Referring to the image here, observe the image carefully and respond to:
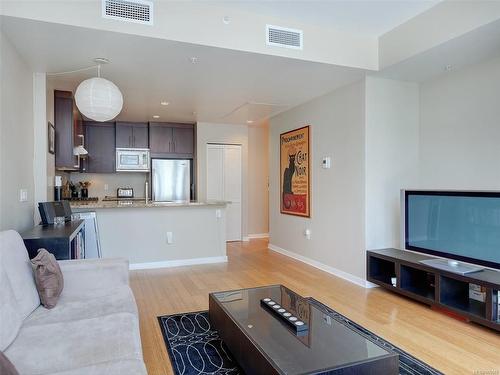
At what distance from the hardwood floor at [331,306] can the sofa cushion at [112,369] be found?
84cm

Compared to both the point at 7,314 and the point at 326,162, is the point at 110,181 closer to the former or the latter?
the point at 326,162

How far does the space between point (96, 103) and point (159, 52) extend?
0.73 metres

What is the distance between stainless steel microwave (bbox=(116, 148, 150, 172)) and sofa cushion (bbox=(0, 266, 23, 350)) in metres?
4.97

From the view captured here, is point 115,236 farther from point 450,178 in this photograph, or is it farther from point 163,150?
point 450,178

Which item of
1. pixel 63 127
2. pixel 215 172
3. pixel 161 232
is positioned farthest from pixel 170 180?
pixel 63 127

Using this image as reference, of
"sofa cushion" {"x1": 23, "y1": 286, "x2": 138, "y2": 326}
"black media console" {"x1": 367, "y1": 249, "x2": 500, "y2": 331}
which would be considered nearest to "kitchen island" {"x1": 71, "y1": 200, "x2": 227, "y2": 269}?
"black media console" {"x1": 367, "y1": 249, "x2": 500, "y2": 331}

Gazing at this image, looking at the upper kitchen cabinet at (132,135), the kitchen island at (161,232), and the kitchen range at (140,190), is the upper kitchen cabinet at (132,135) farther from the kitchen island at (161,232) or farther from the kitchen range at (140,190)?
the kitchen island at (161,232)

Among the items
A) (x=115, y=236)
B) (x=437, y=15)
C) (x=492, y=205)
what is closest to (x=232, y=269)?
(x=115, y=236)

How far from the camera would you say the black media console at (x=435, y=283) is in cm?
269

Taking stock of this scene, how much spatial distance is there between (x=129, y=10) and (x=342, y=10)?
Result: 1.84m

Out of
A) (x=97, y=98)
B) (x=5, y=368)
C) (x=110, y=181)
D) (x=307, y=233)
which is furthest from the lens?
(x=110, y=181)

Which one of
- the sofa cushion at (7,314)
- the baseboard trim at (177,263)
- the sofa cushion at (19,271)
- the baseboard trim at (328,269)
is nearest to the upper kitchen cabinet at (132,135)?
the baseboard trim at (177,263)

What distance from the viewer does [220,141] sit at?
6965mm

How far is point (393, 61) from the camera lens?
3.50 meters
